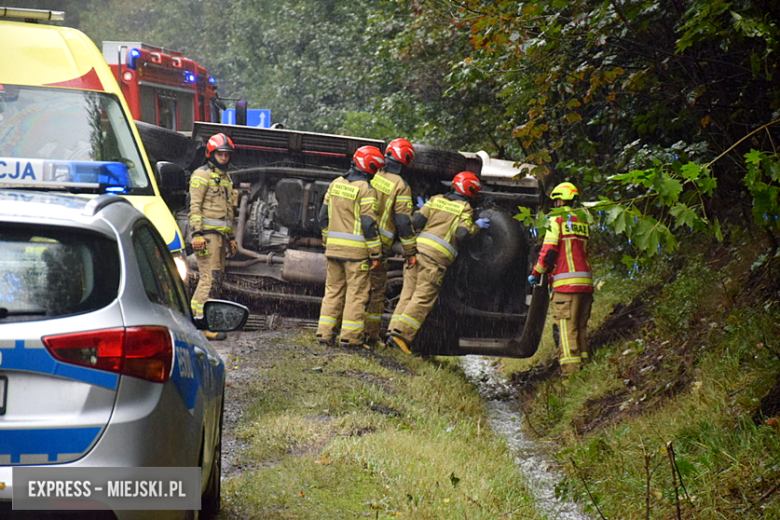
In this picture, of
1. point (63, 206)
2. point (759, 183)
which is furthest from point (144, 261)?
point (759, 183)

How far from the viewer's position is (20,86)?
19.9ft

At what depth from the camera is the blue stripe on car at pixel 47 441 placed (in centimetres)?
251

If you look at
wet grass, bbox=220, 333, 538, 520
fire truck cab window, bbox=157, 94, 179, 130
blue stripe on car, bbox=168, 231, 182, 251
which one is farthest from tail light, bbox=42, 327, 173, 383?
fire truck cab window, bbox=157, 94, 179, 130

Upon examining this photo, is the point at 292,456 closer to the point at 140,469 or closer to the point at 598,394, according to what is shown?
the point at 140,469

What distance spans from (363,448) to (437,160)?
14.9ft

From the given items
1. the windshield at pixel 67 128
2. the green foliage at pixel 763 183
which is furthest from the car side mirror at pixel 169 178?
the green foliage at pixel 763 183

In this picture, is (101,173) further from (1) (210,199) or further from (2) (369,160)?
(1) (210,199)

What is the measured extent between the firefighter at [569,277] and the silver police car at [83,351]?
20.3 ft

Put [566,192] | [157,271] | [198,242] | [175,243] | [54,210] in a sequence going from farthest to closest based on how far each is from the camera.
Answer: [198,242], [566,192], [175,243], [157,271], [54,210]

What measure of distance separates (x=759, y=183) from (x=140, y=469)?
9.17ft

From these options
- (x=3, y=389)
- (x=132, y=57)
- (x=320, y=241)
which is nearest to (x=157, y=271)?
(x=3, y=389)

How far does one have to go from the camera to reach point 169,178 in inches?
239

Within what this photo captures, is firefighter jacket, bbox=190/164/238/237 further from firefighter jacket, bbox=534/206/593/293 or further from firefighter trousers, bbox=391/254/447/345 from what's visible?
firefighter jacket, bbox=534/206/593/293

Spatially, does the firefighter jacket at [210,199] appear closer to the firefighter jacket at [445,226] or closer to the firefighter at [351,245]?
the firefighter at [351,245]
